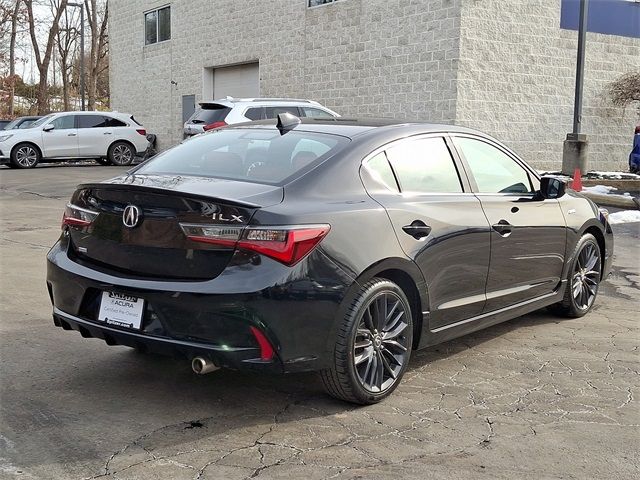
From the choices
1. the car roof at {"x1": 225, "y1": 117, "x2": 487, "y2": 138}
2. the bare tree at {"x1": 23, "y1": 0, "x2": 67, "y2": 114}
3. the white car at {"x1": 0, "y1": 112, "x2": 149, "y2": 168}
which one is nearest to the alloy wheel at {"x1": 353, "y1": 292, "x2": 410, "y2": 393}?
the car roof at {"x1": 225, "y1": 117, "x2": 487, "y2": 138}

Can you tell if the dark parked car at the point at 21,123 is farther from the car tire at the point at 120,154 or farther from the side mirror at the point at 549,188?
the side mirror at the point at 549,188

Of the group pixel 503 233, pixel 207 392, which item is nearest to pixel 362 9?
pixel 503 233

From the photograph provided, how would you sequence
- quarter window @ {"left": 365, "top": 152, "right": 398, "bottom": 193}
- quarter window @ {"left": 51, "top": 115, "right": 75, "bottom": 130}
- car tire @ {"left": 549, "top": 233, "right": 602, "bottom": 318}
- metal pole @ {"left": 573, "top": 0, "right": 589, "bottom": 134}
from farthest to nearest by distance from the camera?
quarter window @ {"left": 51, "top": 115, "right": 75, "bottom": 130} → metal pole @ {"left": 573, "top": 0, "right": 589, "bottom": 134} → car tire @ {"left": 549, "top": 233, "right": 602, "bottom": 318} → quarter window @ {"left": 365, "top": 152, "right": 398, "bottom": 193}

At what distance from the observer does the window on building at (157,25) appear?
92.6 ft

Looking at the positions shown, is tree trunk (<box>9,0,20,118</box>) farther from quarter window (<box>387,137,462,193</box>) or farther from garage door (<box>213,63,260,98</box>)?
quarter window (<box>387,137,462,193</box>)

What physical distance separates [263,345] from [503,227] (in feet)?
7.04

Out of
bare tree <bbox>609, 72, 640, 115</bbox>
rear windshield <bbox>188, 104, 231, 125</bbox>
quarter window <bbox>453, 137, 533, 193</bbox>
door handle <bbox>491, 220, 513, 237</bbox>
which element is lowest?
door handle <bbox>491, 220, 513, 237</bbox>

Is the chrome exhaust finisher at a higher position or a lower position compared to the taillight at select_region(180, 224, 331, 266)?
lower

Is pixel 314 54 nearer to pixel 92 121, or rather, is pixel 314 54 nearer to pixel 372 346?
pixel 92 121

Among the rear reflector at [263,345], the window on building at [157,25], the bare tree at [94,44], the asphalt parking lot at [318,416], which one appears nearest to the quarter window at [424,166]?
the asphalt parking lot at [318,416]

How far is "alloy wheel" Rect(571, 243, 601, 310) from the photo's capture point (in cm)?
607

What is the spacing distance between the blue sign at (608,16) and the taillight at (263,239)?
1604cm

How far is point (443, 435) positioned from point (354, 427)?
1.46 feet

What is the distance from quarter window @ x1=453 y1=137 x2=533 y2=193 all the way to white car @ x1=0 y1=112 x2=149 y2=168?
18.9 meters
